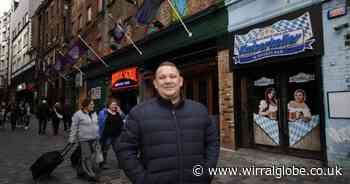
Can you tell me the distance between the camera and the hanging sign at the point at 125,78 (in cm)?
1543

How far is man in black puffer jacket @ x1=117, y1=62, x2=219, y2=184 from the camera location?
255 centimetres

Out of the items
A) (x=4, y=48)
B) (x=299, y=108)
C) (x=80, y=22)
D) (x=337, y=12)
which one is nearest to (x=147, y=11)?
(x=299, y=108)

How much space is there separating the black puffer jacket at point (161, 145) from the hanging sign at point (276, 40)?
5686 millimetres

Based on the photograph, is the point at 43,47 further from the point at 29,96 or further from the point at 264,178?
the point at 264,178

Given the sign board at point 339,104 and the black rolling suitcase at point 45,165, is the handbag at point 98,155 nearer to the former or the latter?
the black rolling suitcase at point 45,165

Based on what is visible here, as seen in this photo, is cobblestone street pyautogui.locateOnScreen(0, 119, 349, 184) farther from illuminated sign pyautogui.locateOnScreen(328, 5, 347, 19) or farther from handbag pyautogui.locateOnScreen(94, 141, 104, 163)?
illuminated sign pyautogui.locateOnScreen(328, 5, 347, 19)

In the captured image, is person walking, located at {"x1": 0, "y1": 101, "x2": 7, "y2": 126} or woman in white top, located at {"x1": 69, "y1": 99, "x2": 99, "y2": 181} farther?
person walking, located at {"x1": 0, "y1": 101, "x2": 7, "y2": 126}

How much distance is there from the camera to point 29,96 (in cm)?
4278

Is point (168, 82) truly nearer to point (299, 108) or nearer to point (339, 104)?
point (339, 104)

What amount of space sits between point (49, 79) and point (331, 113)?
30477 millimetres

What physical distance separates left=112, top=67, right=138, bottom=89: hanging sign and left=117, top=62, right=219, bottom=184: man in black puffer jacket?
41.4 feet

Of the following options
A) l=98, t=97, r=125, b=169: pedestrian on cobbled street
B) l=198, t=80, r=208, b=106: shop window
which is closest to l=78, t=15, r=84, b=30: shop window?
l=198, t=80, r=208, b=106: shop window

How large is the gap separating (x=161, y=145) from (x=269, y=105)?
686 cm

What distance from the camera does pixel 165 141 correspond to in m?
2.57
